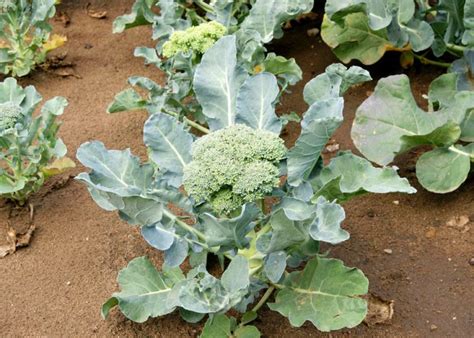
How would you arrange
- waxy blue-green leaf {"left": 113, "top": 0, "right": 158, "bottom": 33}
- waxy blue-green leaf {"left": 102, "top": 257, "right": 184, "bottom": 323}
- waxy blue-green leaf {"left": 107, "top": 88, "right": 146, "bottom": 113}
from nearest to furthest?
waxy blue-green leaf {"left": 102, "top": 257, "right": 184, "bottom": 323} < waxy blue-green leaf {"left": 107, "top": 88, "right": 146, "bottom": 113} < waxy blue-green leaf {"left": 113, "top": 0, "right": 158, "bottom": 33}

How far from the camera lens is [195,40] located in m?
3.09

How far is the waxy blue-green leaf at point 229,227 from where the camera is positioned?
6.97ft

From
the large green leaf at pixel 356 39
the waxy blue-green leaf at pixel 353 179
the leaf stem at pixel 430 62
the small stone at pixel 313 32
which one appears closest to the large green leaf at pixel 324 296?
the waxy blue-green leaf at pixel 353 179

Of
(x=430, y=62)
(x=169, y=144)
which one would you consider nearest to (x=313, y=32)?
(x=430, y=62)

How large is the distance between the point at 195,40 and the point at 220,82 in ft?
1.72

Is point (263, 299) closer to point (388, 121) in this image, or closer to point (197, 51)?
point (388, 121)

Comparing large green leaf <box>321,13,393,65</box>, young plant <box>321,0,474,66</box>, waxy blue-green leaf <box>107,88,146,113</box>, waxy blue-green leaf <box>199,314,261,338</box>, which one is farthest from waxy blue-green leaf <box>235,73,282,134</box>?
large green leaf <box>321,13,393,65</box>

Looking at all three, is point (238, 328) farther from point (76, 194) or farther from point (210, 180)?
point (76, 194)

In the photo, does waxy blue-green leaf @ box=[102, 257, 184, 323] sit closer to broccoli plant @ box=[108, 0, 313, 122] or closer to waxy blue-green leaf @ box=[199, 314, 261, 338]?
waxy blue-green leaf @ box=[199, 314, 261, 338]

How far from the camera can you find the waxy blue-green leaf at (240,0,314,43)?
3268 mm

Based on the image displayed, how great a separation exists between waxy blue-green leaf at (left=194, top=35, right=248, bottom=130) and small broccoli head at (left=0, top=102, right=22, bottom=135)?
2.52 ft

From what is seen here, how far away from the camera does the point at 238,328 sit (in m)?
2.40

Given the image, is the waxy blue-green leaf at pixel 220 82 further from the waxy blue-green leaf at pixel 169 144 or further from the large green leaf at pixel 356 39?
the large green leaf at pixel 356 39

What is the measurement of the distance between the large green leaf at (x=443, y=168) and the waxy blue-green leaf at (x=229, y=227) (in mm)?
962
